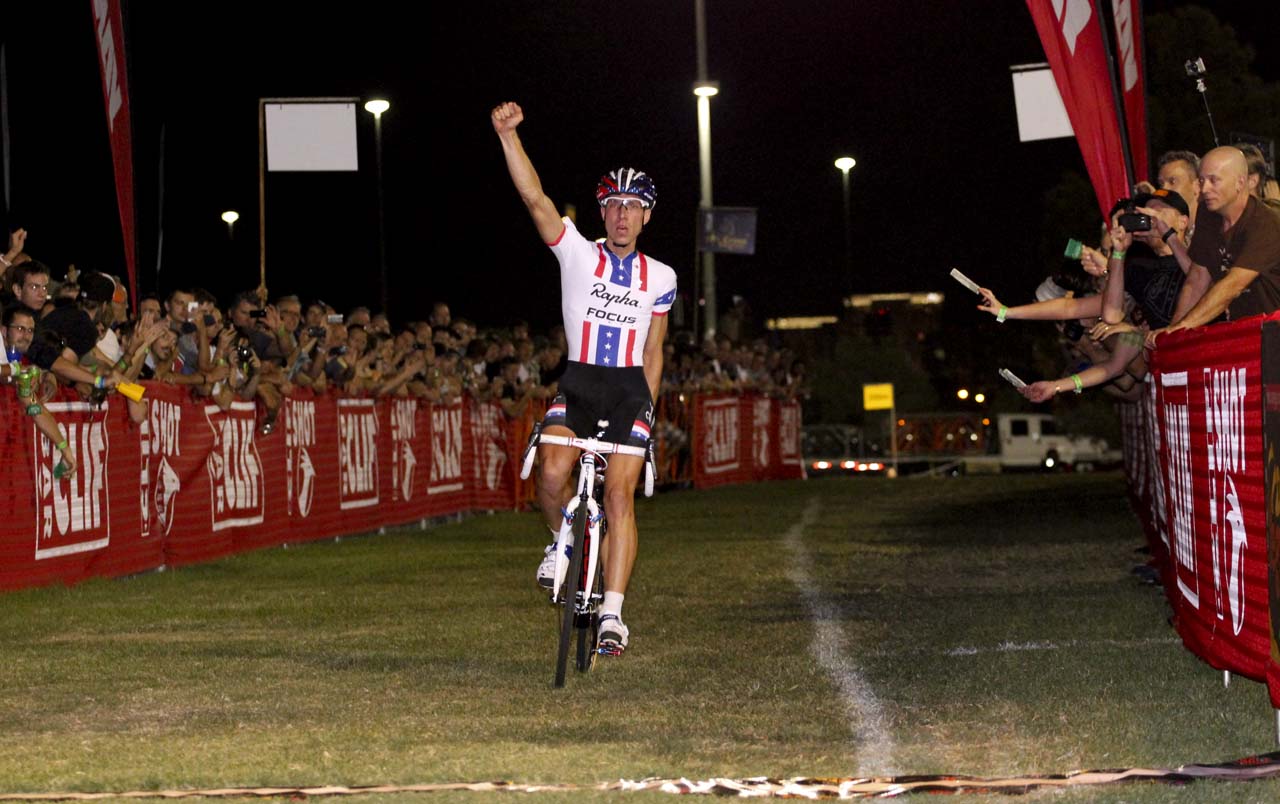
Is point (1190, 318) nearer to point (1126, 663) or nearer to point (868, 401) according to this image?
point (1126, 663)

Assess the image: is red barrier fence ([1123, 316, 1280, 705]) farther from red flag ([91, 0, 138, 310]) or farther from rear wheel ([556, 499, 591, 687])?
red flag ([91, 0, 138, 310])

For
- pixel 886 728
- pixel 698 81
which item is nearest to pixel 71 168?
pixel 698 81

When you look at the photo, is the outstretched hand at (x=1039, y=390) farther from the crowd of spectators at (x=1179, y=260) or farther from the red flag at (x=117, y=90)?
the red flag at (x=117, y=90)

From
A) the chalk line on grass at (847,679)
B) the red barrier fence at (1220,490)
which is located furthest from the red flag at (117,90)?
the red barrier fence at (1220,490)

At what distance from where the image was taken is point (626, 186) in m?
8.73

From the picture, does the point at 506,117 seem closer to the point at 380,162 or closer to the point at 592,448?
the point at 592,448

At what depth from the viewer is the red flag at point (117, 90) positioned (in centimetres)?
1488

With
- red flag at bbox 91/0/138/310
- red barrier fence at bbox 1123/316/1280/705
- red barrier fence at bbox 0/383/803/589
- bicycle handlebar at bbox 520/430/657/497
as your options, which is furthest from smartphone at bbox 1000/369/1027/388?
red flag at bbox 91/0/138/310

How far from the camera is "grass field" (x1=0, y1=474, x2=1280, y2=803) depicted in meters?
6.25

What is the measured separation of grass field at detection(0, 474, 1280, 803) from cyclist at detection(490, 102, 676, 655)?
665 millimetres

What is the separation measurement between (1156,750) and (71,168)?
101ft

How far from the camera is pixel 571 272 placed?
28.9 ft

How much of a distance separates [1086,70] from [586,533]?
6402 millimetres

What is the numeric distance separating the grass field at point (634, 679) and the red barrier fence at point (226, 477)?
0.42 metres
